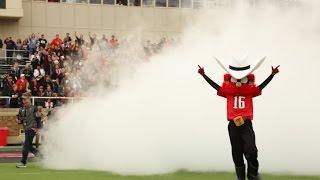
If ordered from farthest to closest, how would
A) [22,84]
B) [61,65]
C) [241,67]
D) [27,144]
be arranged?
[61,65] < [22,84] < [27,144] < [241,67]

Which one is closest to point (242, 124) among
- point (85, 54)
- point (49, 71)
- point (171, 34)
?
point (85, 54)

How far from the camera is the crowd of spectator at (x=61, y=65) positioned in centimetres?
2372

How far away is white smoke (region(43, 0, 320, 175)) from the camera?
14.6 metres

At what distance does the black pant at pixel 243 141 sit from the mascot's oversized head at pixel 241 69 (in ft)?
2.24

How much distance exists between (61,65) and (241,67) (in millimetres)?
18422

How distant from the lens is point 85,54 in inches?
1063

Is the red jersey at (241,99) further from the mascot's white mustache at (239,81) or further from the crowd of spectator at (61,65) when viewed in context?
the crowd of spectator at (61,65)

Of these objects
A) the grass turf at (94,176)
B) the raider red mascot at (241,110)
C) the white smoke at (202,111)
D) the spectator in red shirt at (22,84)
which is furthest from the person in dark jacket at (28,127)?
the spectator in red shirt at (22,84)

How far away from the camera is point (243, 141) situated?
1154 centimetres

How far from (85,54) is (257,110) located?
1316 centimetres

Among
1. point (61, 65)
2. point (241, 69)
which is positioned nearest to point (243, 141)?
point (241, 69)

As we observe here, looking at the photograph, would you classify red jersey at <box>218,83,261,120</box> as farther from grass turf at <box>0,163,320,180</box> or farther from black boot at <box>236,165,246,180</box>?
grass turf at <box>0,163,320,180</box>

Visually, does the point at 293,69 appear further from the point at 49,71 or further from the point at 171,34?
the point at 171,34

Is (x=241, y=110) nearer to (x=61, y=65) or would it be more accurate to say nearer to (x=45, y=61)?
(x=61, y=65)
